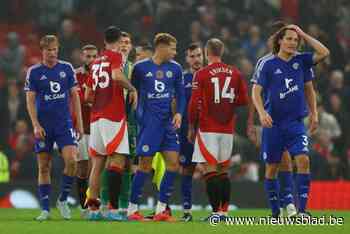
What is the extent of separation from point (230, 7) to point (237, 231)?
43.4 feet

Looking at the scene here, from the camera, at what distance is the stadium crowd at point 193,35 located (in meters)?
22.6

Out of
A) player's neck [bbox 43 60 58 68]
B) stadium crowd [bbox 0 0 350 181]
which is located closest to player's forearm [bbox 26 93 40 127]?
player's neck [bbox 43 60 58 68]

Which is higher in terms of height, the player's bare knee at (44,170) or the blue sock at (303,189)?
the player's bare knee at (44,170)

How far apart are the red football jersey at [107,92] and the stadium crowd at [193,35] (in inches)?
285

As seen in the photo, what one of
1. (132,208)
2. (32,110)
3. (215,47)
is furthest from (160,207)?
(215,47)

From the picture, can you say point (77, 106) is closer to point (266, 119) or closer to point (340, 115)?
point (266, 119)

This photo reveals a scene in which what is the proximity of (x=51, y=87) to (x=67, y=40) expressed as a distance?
30.2 feet

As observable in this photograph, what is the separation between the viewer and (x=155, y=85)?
15289mm

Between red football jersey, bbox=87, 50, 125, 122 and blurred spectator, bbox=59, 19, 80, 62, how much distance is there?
29.9ft

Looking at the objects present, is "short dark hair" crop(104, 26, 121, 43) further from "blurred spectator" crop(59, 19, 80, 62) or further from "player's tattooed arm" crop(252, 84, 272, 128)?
"blurred spectator" crop(59, 19, 80, 62)

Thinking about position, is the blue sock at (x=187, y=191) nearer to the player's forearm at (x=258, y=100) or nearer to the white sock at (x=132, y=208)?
the white sock at (x=132, y=208)

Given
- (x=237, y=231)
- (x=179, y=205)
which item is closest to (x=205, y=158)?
(x=237, y=231)

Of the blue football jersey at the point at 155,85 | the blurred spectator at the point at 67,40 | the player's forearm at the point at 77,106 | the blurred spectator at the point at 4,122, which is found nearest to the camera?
the blue football jersey at the point at 155,85

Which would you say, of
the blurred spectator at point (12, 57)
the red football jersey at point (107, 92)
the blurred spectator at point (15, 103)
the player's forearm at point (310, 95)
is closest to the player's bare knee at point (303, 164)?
the player's forearm at point (310, 95)
